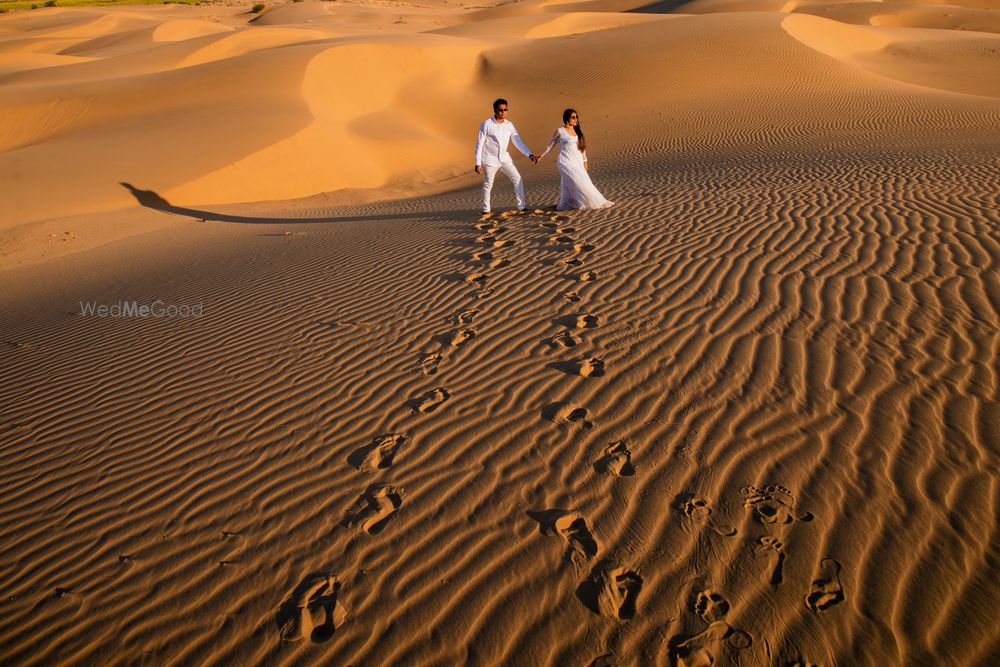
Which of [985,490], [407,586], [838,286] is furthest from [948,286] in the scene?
[407,586]

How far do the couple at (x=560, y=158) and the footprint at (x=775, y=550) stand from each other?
20.3ft

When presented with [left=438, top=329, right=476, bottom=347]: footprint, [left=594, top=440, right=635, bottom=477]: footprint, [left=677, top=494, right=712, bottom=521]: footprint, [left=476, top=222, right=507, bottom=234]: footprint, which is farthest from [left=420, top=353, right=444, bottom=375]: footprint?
[left=476, top=222, right=507, bottom=234]: footprint

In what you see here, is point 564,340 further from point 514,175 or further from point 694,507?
point 514,175

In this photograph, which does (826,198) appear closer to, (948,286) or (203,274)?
(948,286)

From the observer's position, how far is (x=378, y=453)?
12.0ft

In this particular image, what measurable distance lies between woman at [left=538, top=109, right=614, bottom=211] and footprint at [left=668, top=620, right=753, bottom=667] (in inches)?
249

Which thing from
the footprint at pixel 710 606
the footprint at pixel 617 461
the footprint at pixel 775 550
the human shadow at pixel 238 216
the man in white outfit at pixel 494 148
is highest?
the man in white outfit at pixel 494 148

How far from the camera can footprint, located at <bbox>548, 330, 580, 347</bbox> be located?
464cm

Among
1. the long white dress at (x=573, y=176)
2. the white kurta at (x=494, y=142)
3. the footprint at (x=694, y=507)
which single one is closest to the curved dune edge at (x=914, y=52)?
the long white dress at (x=573, y=176)

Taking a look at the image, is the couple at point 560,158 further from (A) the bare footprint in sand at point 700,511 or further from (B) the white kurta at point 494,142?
(A) the bare footprint in sand at point 700,511

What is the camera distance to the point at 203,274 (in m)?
7.79

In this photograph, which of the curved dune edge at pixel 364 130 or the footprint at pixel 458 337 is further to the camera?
the curved dune edge at pixel 364 130

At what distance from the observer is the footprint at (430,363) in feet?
14.9

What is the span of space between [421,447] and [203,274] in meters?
5.82
